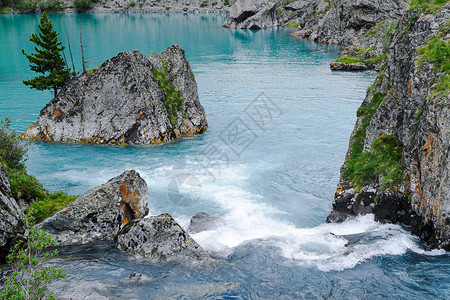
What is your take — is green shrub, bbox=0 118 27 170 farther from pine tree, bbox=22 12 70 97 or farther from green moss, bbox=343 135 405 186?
green moss, bbox=343 135 405 186

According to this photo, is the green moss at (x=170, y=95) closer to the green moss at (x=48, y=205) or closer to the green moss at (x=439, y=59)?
the green moss at (x=48, y=205)

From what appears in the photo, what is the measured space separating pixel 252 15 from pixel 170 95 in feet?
440

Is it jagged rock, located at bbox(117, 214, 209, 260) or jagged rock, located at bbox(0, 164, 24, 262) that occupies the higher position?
jagged rock, located at bbox(0, 164, 24, 262)

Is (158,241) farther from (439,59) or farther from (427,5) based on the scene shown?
(427,5)

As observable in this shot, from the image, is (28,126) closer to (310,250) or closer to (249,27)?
(310,250)

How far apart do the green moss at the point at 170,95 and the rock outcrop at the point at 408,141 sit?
1967 cm

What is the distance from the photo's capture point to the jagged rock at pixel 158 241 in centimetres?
1616

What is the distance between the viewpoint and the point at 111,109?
3644 cm

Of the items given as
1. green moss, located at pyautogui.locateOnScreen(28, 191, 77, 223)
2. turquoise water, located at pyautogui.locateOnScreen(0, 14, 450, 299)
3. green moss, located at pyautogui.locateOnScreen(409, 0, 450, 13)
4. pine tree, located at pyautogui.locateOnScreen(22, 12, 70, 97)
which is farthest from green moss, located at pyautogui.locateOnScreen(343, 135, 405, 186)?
pine tree, located at pyautogui.locateOnScreen(22, 12, 70, 97)

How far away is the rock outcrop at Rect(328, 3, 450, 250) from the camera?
16.5 m

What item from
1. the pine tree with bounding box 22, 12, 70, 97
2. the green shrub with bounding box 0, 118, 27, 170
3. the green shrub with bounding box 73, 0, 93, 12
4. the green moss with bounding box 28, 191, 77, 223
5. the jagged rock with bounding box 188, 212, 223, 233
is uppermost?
the green shrub with bounding box 73, 0, 93, 12

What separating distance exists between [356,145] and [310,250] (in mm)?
9459

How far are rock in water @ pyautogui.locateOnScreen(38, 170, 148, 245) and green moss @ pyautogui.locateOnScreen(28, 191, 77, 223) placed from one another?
1.80 metres

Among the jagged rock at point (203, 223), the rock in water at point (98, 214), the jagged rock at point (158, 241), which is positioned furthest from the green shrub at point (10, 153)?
the jagged rock at point (203, 223)
